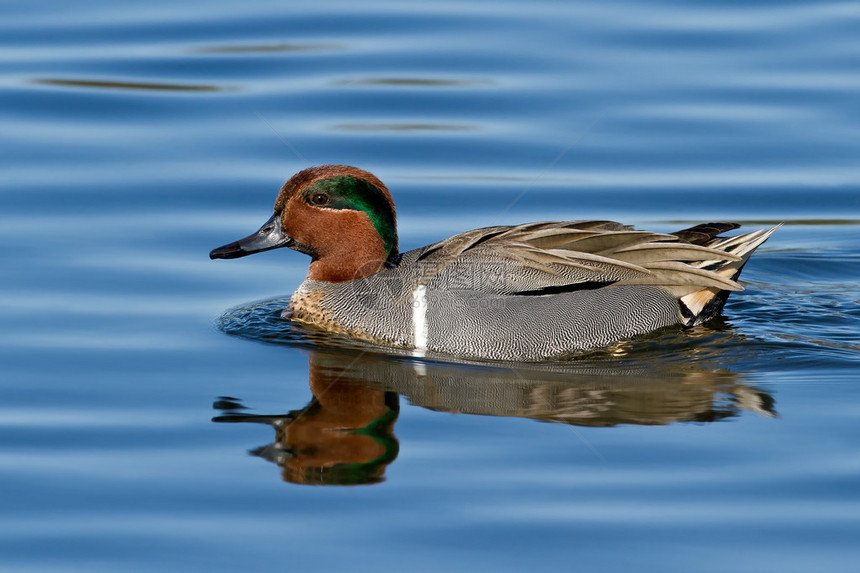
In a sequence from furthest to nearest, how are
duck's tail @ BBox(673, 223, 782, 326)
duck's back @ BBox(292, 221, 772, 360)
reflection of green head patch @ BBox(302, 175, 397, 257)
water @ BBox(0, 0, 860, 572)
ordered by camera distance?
1. duck's tail @ BBox(673, 223, 782, 326)
2. reflection of green head patch @ BBox(302, 175, 397, 257)
3. duck's back @ BBox(292, 221, 772, 360)
4. water @ BBox(0, 0, 860, 572)

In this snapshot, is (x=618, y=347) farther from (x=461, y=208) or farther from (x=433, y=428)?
(x=461, y=208)

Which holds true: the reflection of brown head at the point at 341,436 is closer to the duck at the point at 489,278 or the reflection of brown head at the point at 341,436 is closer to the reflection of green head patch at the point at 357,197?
the duck at the point at 489,278

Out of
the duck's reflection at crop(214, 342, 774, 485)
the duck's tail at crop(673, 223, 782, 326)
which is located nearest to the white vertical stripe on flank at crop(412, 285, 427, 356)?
the duck's reflection at crop(214, 342, 774, 485)

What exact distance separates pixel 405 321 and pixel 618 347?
3.93ft

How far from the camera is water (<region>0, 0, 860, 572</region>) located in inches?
Result: 194

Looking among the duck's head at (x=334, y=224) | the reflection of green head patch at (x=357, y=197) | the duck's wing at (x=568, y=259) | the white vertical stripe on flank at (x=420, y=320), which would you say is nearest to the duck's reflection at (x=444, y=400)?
the white vertical stripe on flank at (x=420, y=320)

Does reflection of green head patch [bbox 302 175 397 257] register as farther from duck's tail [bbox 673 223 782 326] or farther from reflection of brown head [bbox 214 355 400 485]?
duck's tail [bbox 673 223 782 326]

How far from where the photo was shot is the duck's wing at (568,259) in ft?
23.9

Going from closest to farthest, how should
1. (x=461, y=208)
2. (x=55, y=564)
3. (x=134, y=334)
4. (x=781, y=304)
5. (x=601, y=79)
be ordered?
(x=55, y=564) < (x=134, y=334) < (x=781, y=304) < (x=461, y=208) < (x=601, y=79)

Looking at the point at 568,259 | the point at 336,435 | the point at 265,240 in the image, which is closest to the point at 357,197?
the point at 265,240

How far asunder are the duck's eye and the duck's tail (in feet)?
6.77

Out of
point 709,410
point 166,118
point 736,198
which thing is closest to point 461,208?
point 736,198

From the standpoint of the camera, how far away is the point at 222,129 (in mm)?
10984

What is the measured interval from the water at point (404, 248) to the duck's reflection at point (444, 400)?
2 centimetres
